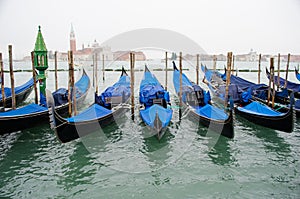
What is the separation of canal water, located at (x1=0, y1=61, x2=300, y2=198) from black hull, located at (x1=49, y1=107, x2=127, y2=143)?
216 mm

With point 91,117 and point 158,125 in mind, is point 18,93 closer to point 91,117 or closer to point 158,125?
point 91,117

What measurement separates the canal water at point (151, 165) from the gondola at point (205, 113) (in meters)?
0.26

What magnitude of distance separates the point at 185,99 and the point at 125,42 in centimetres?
219

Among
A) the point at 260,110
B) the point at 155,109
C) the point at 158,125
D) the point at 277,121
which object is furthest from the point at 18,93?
the point at 277,121

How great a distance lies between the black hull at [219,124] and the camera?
4.29 meters

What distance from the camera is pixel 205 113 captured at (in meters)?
5.14

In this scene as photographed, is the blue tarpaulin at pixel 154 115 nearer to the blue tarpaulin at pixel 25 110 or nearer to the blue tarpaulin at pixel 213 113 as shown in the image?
the blue tarpaulin at pixel 213 113

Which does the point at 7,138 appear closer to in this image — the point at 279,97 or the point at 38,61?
the point at 38,61

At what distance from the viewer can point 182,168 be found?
12.3ft

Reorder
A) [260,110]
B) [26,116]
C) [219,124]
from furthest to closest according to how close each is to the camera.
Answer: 1. [260,110]
2. [26,116]
3. [219,124]

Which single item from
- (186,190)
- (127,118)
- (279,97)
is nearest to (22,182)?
(186,190)

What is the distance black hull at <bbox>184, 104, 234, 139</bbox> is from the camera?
429 centimetres

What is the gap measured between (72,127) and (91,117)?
624 mm

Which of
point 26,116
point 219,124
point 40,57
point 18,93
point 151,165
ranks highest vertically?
point 40,57
